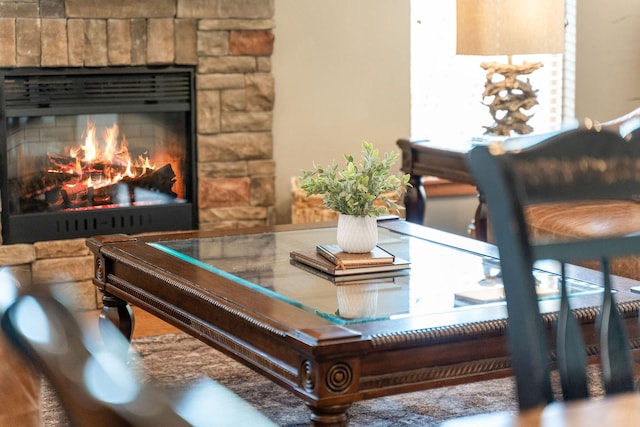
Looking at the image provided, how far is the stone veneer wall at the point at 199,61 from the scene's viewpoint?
14.4 feet

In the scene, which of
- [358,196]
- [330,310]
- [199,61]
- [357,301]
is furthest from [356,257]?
[199,61]

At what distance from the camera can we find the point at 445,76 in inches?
219

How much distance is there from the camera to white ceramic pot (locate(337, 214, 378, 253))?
2.96 metres

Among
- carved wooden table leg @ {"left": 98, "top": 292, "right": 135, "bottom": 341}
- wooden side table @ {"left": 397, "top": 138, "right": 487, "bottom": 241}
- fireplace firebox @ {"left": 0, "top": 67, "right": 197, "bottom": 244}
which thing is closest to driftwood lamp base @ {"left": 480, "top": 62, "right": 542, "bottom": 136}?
wooden side table @ {"left": 397, "top": 138, "right": 487, "bottom": 241}

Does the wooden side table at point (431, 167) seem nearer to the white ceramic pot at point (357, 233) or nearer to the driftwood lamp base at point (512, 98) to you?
the driftwood lamp base at point (512, 98)

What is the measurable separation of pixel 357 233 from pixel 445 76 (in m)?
2.76

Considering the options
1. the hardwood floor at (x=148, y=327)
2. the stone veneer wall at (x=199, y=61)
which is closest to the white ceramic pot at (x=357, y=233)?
the hardwood floor at (x=148, y=327)

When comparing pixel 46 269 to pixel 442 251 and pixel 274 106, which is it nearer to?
pixel 274 106

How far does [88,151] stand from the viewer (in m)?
4.60

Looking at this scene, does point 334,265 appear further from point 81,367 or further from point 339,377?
point 81,367

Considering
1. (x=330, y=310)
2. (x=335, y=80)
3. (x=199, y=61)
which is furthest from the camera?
(x=335, y=80)

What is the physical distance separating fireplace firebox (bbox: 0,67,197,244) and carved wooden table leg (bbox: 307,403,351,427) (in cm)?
262

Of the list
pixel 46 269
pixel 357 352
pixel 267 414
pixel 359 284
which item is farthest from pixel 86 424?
pixel 46 269

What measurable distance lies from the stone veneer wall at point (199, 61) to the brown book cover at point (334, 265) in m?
1.58
